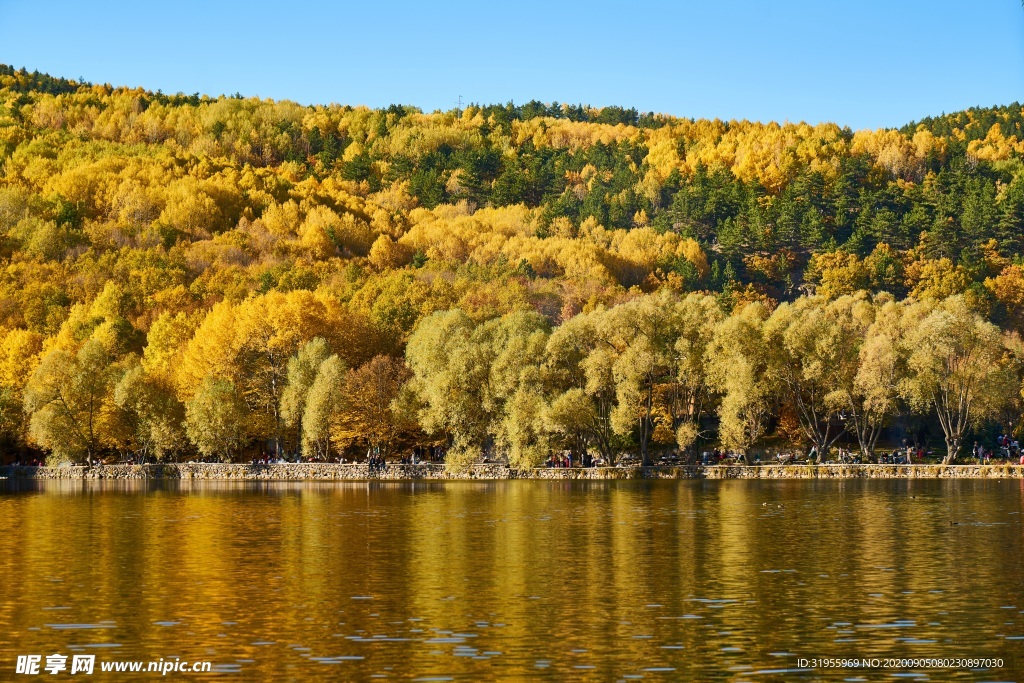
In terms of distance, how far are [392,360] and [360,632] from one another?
7560 cm

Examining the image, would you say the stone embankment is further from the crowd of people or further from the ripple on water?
the ripple on water

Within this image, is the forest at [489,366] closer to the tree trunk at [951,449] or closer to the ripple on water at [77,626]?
the tree trunk at [951,449]

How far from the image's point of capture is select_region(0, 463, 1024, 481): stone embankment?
86375 mm

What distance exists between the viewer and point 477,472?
302ft

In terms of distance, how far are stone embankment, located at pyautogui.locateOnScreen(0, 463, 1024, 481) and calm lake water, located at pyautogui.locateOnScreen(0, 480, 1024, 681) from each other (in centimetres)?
2166

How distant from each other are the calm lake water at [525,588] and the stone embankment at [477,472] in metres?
21.7

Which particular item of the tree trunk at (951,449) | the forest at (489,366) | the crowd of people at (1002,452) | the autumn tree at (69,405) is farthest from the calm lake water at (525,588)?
the autumn tree at (69,405)

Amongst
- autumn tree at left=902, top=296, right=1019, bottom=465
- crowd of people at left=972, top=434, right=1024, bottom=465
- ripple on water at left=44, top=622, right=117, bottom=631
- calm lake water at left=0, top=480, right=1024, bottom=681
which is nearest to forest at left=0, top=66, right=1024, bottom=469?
autumn tree at left=902, top=296, right=1019, bottom=465

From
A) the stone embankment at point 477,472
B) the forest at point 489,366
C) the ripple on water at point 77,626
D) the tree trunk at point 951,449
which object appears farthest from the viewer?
the forest at point 489,366

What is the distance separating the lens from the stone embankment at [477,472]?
3401 inches

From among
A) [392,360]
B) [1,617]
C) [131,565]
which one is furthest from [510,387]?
[1,617]

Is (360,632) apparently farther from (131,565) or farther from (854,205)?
(854,205)

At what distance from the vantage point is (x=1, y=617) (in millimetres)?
32406

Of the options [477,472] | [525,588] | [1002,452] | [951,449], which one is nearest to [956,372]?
[951,449]
